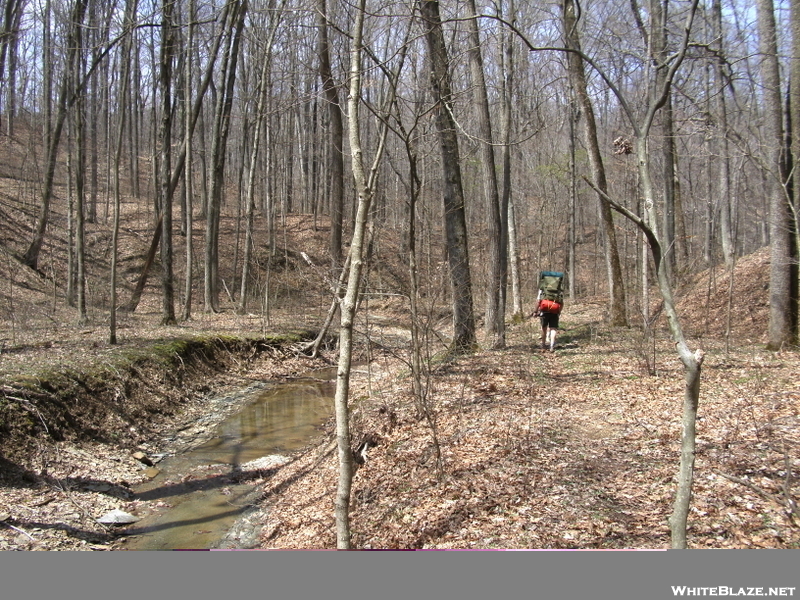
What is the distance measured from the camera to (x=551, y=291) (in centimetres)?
1030

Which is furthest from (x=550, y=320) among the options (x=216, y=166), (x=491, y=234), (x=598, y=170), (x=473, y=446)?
(x=216, y=166)

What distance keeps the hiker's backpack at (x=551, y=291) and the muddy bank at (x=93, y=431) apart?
617cm

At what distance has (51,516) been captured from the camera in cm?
582

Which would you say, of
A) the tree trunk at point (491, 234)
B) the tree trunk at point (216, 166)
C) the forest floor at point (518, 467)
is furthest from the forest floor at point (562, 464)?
the tree trunk at point (216, 166)

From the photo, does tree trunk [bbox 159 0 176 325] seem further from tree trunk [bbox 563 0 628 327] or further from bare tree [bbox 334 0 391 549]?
bare tree [bbox 334 0 391 549]

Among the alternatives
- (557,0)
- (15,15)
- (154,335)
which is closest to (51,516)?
(154,335)

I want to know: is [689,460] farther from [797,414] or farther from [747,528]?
[797,414]

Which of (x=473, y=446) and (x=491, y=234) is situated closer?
(x=473, y=446)

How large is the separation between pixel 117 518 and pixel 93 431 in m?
2.25

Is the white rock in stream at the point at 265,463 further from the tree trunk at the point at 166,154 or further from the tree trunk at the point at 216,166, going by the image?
the tree trunk at the point at 216,166

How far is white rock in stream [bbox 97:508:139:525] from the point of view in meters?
6.08

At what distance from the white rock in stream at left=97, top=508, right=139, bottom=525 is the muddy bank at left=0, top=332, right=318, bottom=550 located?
0.10 meters

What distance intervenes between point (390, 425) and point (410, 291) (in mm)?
2054

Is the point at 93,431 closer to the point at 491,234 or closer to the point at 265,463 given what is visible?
the point at 265,463
